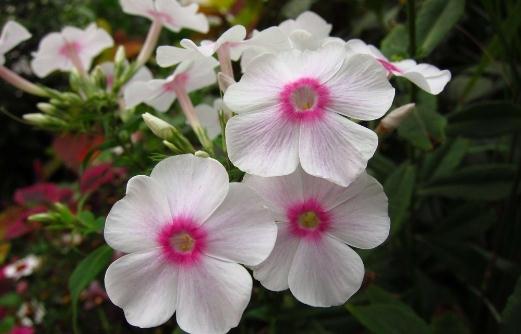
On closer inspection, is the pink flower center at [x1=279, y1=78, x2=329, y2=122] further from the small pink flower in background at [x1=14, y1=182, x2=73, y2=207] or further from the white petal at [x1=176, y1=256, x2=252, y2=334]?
the small pink flower in background at [x1=14, y1=182, x2=73, y2=207]

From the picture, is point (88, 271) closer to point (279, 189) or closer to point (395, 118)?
point (279, 189)

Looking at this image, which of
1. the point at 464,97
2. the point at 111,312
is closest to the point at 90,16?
the point at 111,312

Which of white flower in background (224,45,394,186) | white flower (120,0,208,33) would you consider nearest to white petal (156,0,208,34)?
white flower (120,0,208,33)

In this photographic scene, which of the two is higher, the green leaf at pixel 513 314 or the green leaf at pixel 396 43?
the green leaf at pixel 396 43

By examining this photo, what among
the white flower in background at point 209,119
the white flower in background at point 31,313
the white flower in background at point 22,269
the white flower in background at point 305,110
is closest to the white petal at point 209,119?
the white flower in background at point 209,119

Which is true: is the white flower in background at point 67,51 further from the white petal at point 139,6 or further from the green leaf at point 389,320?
the green leaf at point 389,320

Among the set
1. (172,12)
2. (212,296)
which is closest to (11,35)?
(172,12)

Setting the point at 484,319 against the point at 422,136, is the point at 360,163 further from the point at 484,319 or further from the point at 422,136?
the point at 484,319
